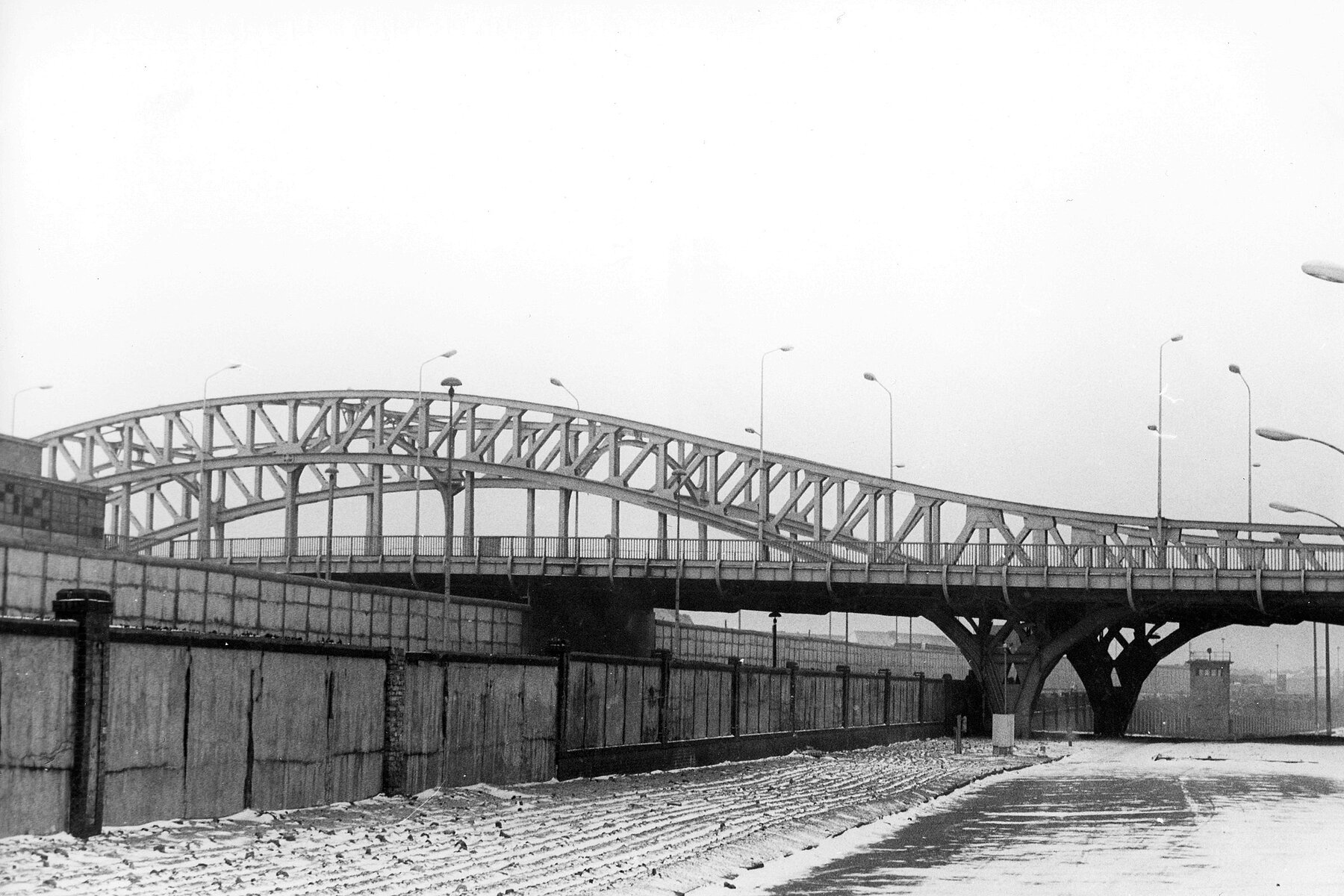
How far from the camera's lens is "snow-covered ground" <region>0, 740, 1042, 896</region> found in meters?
18.7

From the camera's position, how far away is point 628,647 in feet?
339

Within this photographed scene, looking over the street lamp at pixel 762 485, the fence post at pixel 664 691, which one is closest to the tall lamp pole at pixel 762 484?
the street lamp at pixel 762 485

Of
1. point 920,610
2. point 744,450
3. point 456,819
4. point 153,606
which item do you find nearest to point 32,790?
point 456,819

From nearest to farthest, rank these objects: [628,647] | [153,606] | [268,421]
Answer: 1. [153,606]
2. [628,647]
3. [268,421]

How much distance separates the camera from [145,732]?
22250mm

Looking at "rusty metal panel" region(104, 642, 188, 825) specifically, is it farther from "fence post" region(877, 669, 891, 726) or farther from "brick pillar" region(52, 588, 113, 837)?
"fence post" region(877, 669, 891, 726)

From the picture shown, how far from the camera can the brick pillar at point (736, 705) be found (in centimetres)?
4841

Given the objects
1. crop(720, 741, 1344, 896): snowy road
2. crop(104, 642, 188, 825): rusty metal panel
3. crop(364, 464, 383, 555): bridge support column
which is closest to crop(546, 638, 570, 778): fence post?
crop(720, 741, 1344, 896): snowy road

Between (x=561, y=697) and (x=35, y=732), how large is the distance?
1674 cm

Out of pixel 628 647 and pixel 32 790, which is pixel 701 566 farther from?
pixel 32 790

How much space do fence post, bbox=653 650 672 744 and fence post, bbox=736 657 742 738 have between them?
18.8 feet

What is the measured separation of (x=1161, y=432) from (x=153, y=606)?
60.9 meters

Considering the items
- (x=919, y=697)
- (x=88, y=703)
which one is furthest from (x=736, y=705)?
(x=919, y=697)

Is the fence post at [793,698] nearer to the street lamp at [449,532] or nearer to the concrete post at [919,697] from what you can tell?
the street lamp at [449,532]
